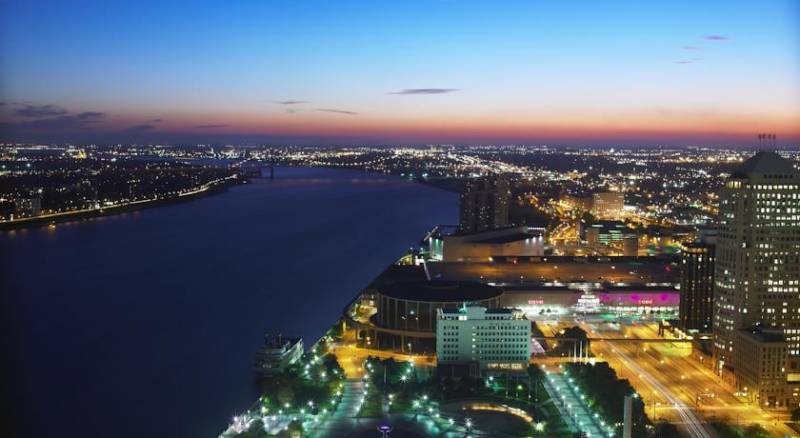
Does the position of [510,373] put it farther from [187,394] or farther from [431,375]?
[187,394]

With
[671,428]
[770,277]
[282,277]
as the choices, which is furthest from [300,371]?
[282,277]

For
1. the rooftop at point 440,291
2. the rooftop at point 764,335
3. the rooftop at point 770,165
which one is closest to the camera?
the rooftop at point 764,335

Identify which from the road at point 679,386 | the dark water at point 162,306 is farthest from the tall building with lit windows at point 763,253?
the dark water at point 162,306

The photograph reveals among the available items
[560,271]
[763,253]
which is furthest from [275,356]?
[560,271]

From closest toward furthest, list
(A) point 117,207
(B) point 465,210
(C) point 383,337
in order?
(C) point 383,337
(B) point 465,210
(A) point 117,207

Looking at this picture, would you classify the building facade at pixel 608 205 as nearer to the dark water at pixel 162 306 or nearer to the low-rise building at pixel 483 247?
the dark water at pixel 162 306

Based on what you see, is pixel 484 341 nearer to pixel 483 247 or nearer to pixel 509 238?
pixel 483 247
